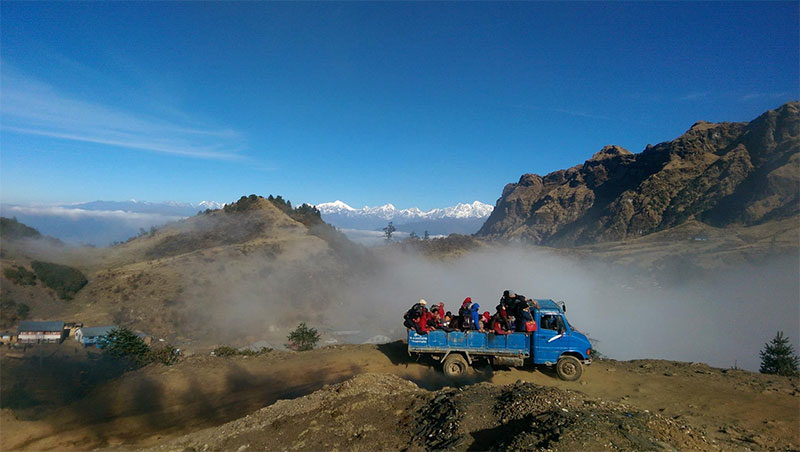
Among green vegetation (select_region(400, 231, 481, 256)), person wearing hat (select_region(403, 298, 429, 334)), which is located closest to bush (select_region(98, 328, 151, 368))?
person wearing hat (select_region(403, 298, 429, 334))

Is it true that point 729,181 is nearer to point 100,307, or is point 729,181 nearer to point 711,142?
point 711,142

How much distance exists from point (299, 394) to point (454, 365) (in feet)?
19.4

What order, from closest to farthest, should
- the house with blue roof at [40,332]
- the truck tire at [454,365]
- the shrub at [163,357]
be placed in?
the truck tire at [454,365]
the shrub at [163,357]
the house with blue roof at [40,332]

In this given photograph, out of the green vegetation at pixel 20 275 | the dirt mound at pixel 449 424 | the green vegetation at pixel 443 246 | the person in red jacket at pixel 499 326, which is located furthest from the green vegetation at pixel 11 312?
the green vegetation at pixel 443 246

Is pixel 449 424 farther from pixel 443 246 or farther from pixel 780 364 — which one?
pixel 443 246

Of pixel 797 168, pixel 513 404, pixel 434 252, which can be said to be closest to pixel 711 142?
pixel 797 168

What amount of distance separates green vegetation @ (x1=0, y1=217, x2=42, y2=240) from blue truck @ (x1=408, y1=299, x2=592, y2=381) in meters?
69.1

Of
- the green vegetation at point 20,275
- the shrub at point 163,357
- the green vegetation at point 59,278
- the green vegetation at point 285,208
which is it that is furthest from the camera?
the green vegetation at point 285,208

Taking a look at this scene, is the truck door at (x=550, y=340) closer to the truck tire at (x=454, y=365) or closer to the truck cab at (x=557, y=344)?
the truck cab at (x=557, y=344)

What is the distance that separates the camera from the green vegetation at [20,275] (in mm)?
43000

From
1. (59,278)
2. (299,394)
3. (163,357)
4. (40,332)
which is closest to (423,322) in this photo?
(299,394)

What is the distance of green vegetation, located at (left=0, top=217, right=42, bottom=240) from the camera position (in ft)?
172

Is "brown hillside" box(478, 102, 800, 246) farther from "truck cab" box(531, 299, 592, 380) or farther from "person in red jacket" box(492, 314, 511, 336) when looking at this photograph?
"person in red jacket" box(492, 314, 511, 336)

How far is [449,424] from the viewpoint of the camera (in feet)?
27.1
